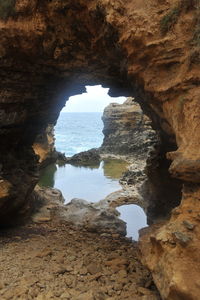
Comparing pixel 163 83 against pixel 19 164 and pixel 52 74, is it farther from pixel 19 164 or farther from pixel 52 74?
pixel 19 164

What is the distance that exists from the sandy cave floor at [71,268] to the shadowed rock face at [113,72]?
3.74 feet

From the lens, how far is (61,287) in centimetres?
647

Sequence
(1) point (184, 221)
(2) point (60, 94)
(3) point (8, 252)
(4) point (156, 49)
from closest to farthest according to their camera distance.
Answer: (1) point (184, 221), (4) point (156, 49), (3) point (8, 252), (2) point (60, 94)

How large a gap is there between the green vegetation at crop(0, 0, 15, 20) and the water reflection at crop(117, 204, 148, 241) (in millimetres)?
7457

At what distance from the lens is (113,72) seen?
886 centimetres

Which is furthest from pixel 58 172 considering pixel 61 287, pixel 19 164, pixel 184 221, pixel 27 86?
pixel 184 221

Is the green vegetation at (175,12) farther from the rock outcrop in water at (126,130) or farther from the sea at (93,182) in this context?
the rock outcrop in water at (126,130)

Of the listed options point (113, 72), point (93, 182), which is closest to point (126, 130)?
point (93, 182)

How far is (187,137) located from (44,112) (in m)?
6.57

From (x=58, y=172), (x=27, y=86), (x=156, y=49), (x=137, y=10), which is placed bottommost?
(x=58, y=172)

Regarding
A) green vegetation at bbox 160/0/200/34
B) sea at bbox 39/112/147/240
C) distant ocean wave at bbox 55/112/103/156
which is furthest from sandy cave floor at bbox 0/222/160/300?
distant ocean wave at bbox 55/112/103/156

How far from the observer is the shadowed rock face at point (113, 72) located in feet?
16.6

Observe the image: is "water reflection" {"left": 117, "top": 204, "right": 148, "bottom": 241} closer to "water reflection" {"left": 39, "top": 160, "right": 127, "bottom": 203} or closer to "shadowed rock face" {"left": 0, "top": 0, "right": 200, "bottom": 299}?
"water reflection" {"left": 39, "top": 160, "right": 127, "bottom": 203}

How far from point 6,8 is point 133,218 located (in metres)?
9.25
